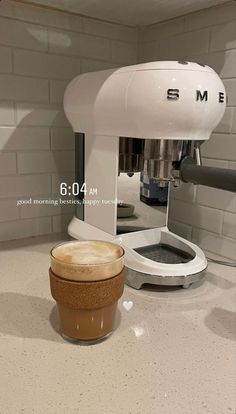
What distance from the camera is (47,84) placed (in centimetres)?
81

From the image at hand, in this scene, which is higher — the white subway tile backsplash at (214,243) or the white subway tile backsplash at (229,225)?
the white subway tile backsplash at (229,225)

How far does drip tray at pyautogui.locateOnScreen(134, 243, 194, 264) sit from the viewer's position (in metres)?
0.63

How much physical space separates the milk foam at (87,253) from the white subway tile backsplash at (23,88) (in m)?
0.44

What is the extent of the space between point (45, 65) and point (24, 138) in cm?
17

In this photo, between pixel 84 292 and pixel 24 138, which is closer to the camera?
pixel 84 292

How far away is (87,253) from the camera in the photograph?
0.45 metres

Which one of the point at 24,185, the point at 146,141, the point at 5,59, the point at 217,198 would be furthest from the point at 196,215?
the point at 5,59

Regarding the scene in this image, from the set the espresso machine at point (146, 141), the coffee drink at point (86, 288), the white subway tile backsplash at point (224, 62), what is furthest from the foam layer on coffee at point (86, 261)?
the white subway tile backsplash at point (224, 62)

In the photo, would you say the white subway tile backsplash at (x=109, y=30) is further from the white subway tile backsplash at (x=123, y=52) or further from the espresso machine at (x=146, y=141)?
the espresso machine at (x=146, y=141)

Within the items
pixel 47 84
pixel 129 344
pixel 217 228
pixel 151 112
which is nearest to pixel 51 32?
pixel 47 84

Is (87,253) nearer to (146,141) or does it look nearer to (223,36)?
(146,141)

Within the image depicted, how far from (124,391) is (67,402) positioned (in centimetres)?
6

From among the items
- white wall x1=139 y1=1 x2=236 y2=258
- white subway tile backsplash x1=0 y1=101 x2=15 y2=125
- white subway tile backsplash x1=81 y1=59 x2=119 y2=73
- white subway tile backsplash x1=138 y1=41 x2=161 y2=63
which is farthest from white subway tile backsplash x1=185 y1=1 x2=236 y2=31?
white subway tile backsplash x1=0 y1=101 x2=15 y2=125

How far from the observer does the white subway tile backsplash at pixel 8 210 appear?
81cm
